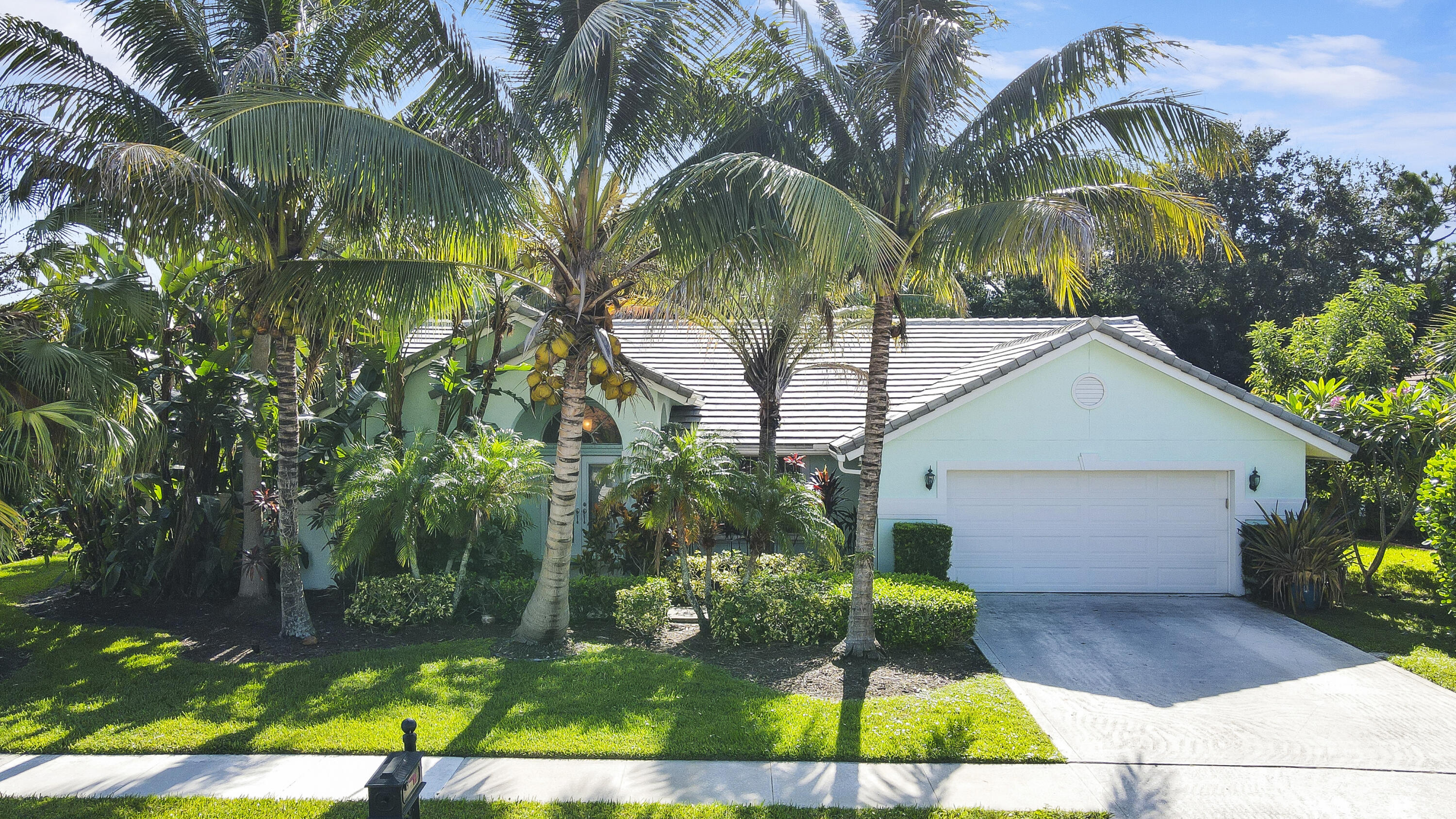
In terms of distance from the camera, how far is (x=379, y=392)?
1339cm

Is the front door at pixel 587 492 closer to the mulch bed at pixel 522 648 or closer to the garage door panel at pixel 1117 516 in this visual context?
the mulch bed at pixel 522 648

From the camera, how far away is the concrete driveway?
255 inches

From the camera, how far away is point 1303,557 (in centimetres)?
1179

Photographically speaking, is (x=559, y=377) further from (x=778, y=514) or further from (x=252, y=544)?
(x=252, y=544)

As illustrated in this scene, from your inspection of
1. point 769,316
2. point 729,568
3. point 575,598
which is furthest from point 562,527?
point 769,316

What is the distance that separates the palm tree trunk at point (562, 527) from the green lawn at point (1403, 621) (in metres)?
9.32

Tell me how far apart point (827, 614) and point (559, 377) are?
13.4 ft

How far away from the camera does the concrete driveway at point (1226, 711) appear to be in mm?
6465

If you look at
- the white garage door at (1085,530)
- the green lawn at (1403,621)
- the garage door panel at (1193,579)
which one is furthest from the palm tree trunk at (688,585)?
the green lawn at (1403,621)

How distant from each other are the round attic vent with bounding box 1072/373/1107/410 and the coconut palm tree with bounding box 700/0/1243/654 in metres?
3.43

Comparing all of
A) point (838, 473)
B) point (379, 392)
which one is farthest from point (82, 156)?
point (838, 473)

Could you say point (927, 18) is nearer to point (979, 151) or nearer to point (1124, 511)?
point (979, 151)

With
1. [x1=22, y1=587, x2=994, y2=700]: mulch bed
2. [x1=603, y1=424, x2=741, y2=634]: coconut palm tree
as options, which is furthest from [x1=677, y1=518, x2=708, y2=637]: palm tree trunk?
[x1=22, y1=587, x2=994, y2=700]: mulch bed

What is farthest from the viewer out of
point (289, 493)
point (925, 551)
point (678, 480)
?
point (925, 551)
